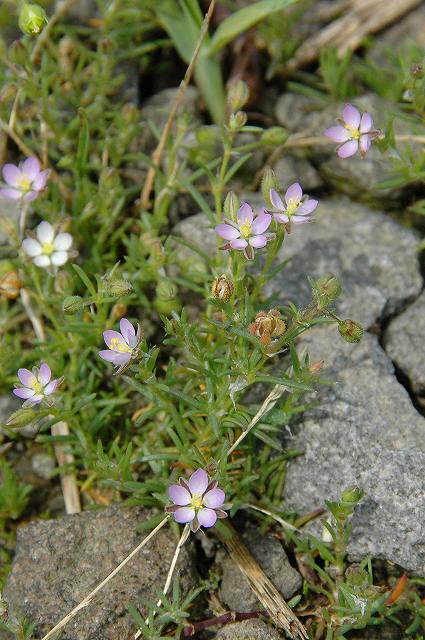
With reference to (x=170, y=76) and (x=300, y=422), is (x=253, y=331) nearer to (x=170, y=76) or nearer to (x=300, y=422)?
(x=300, y=422)

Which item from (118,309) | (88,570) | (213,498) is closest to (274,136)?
(118,309)

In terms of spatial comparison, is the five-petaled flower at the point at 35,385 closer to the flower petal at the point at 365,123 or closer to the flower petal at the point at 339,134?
the flower petal at the point at 339,134

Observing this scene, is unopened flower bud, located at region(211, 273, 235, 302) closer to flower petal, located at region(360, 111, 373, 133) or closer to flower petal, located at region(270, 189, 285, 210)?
flower petal, located at region(270, 189, 285, 210)

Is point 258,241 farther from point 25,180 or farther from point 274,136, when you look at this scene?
point 25,180

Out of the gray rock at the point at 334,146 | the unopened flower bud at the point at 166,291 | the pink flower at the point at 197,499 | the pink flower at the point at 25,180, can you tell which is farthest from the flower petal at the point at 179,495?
the gray rock at the point at 334,146

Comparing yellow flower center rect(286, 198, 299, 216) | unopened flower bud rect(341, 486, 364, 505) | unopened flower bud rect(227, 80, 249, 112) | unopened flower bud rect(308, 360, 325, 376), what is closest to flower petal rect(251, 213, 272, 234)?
yellow flower center rect(286, 198, 299, 216)
